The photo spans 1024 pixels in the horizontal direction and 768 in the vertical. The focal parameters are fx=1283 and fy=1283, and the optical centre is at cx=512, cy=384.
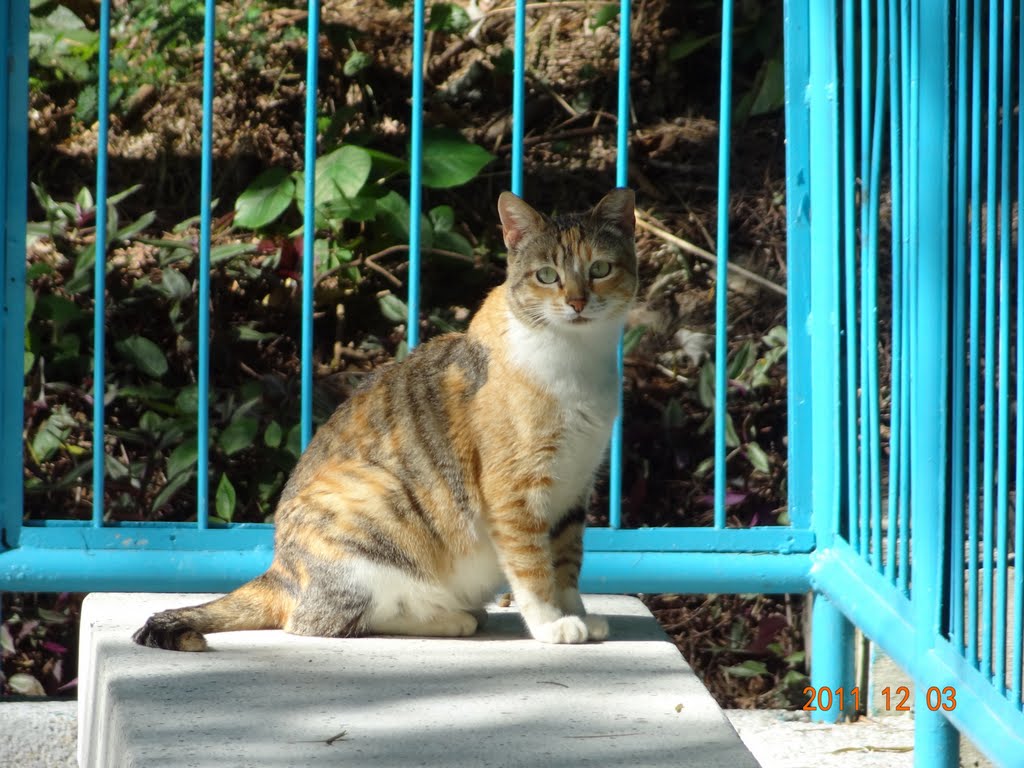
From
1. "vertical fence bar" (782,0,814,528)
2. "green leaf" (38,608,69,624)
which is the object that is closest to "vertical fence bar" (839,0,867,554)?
"vertical fence bar" (782,0,814,528)

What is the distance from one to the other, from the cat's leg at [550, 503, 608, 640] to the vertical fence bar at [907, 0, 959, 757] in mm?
765

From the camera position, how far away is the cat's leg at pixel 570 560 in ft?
10.0

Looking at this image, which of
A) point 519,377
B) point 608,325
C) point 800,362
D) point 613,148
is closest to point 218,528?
point 519,377

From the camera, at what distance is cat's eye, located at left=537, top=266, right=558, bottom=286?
3.00 meters

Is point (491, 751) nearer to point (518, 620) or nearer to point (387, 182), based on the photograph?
point (518, 620)

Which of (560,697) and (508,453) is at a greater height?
(508,453)

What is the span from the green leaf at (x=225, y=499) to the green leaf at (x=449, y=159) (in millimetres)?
1292

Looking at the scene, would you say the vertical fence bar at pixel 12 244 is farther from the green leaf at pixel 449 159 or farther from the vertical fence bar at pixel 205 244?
the green leaf at pixel 449 159

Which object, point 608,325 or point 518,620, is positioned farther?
point 518,620

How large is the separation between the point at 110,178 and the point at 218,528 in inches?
91.0

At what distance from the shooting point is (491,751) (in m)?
2.39

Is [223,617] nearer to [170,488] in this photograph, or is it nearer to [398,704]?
[398,704]

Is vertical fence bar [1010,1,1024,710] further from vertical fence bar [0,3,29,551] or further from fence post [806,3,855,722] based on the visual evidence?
vertical fence bar [0,3,29,551]

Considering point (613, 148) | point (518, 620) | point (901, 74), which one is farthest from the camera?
point (613, 148)
